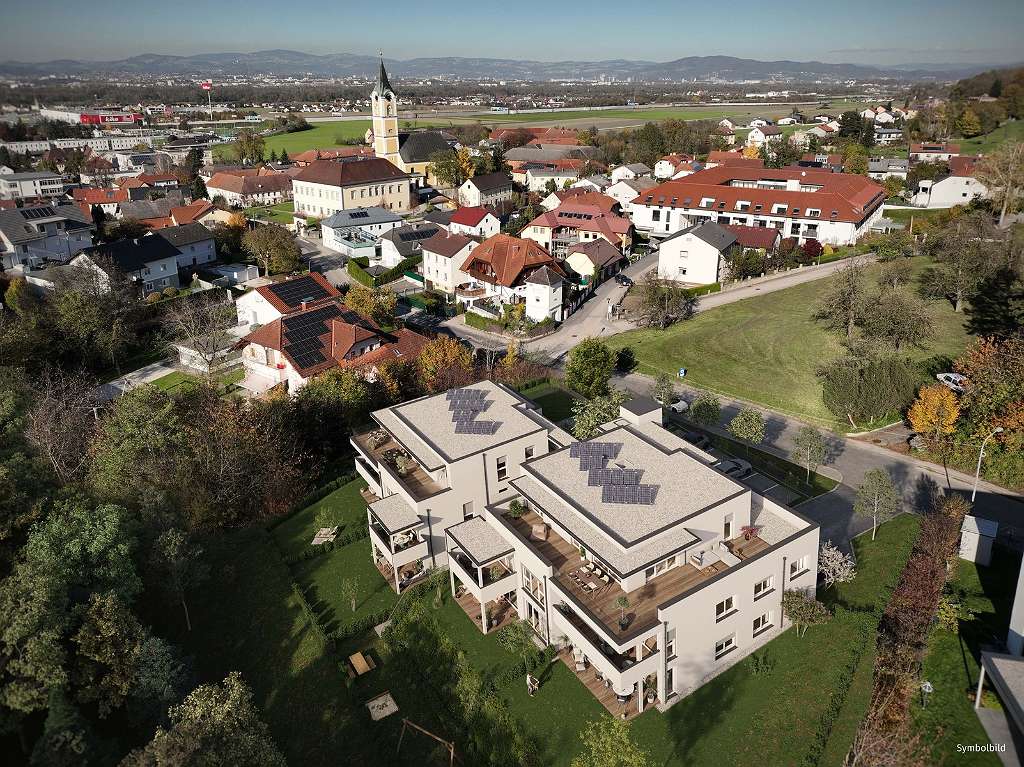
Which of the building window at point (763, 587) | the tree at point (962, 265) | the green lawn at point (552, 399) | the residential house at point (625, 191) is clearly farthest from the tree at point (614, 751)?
the residential house at point (625, 191)

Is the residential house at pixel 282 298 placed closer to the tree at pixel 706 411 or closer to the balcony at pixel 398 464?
the balcony at pixel 398 464

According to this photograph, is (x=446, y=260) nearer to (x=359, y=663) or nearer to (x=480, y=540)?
(x=480, y=540)

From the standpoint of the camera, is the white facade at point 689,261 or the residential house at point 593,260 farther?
the residential house at point 593,260

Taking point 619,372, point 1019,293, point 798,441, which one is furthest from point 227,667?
point 1019,293

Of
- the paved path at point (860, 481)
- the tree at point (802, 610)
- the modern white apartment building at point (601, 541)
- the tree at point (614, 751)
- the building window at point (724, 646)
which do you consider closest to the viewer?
the tree at point (614, 751)

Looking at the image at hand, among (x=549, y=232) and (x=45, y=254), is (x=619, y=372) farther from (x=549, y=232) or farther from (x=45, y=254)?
(x=45, y=254)

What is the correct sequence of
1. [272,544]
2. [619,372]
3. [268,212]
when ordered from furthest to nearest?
[268,212] → [619,372] → [272,544]

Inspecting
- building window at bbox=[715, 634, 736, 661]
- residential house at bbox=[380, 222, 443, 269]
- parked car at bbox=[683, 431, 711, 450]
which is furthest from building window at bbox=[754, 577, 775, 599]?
residential house at bbox=[380, 222, 443, 269]

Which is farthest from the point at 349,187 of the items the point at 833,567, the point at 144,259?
the point at 833,567
